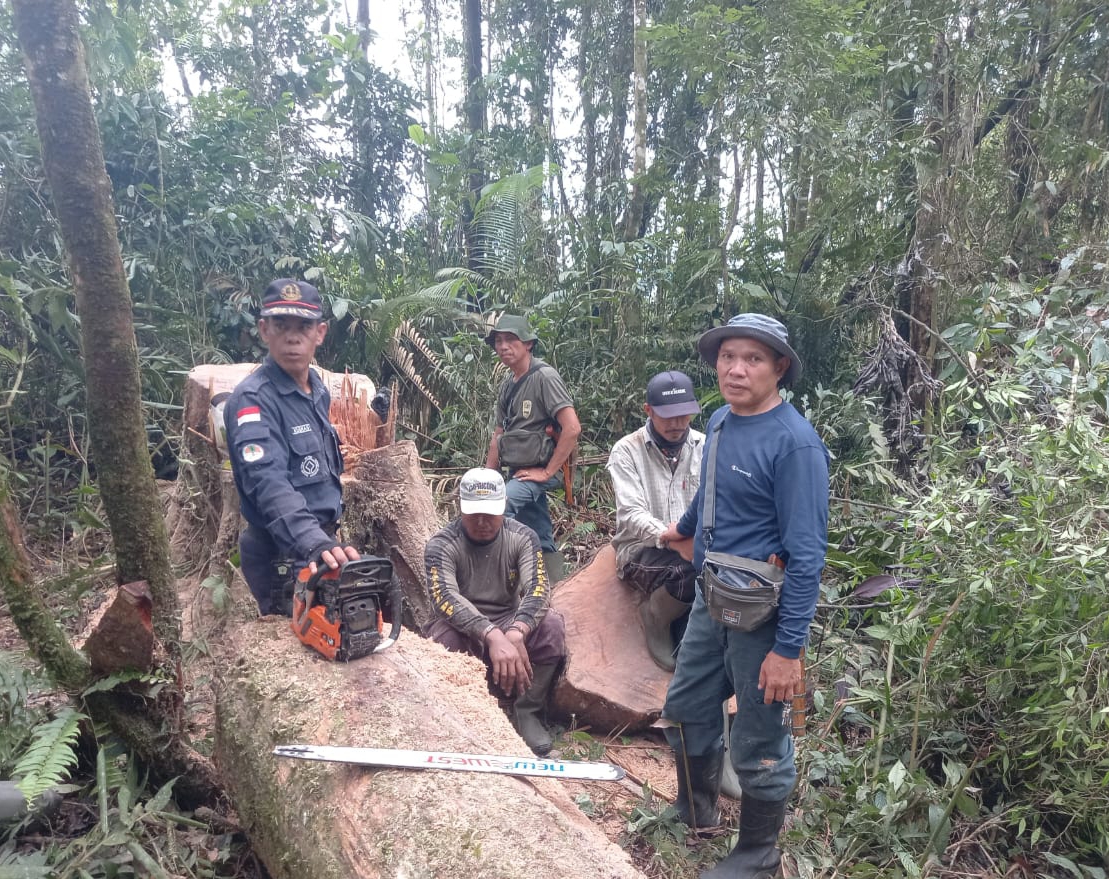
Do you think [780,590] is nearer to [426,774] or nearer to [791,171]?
[426,774]

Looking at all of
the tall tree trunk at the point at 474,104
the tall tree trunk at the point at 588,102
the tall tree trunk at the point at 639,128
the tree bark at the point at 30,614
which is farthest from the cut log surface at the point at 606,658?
the tall tree trunk at the point at 474,104

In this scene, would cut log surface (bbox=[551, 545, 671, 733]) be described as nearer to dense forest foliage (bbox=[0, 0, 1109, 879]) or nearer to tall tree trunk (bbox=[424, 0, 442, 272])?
dense forest foliage (bbox=[0, 0, 1109, 879])

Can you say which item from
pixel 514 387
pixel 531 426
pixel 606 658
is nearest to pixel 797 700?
pixel 606 658

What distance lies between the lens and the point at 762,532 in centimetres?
246

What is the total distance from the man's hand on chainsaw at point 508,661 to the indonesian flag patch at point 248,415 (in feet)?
4.59

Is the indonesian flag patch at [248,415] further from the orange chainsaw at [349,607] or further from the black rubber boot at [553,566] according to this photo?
the black rubber boot at [553,566]

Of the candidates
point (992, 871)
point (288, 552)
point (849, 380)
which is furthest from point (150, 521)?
point (849, 380)

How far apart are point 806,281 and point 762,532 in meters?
5.08

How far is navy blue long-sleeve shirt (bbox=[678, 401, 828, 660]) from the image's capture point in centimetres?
232

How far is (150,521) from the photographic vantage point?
244 cm

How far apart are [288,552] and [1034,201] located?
624 centimetres

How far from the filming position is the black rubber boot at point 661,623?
387 cm

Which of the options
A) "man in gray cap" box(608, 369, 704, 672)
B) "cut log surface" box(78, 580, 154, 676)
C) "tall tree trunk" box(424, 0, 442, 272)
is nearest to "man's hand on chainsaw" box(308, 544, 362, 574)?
"cut log surface" box(78, 580, 154, 676)

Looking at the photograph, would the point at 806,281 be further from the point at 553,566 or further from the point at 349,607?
the point at 349,607
